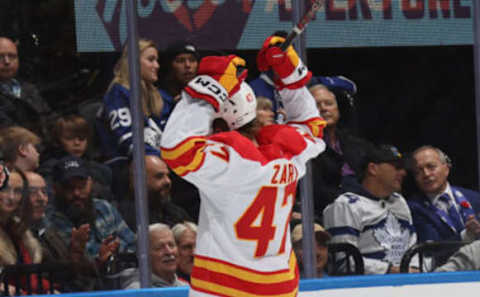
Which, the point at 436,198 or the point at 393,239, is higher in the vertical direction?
the point at 436,198

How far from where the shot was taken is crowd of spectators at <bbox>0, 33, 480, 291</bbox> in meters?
3.47

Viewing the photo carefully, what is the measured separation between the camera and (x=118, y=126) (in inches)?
139

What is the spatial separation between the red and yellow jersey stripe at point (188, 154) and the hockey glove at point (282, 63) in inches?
13.3

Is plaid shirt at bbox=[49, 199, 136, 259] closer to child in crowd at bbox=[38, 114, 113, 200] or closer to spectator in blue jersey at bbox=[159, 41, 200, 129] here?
child in crowd at bbox=[38, 114, 113, 200]

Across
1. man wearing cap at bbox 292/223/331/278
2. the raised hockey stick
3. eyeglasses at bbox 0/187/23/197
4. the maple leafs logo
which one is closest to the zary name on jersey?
the raised hockey stick

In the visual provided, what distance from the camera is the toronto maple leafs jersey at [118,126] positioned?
3.53 m

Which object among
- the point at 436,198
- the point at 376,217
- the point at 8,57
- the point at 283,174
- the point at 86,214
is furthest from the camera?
the point at 436,198

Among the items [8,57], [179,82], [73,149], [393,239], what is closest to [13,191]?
[73,149]

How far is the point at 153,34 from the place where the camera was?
3.57 m

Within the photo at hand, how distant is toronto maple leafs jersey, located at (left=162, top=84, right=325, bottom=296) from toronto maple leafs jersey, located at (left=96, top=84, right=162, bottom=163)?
2.86 ft

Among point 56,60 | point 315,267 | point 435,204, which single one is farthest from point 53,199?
point 435,204

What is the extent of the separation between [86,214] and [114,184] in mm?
161

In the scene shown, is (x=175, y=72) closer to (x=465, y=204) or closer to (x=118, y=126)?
(x=118, y=126)

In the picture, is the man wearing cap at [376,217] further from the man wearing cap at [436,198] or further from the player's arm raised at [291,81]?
the player's arm raised at [291,81]
